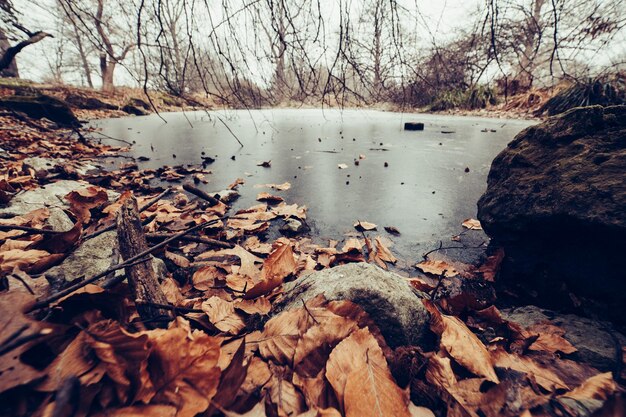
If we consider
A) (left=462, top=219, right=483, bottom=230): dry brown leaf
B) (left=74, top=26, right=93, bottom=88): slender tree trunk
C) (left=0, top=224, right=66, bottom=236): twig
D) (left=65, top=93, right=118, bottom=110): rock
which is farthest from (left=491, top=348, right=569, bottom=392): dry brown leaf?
(left=74, top=26, right=93, bottom=88): slender tree trunk

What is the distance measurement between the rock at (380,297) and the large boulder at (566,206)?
866mm

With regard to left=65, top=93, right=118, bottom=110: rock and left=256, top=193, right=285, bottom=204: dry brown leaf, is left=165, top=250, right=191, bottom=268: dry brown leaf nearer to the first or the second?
left=256, top=193, right=285, bottom=204: dry brown leaf

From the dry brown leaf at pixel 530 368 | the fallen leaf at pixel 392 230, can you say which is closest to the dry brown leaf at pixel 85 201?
the fallen leaf at pixel 392 230

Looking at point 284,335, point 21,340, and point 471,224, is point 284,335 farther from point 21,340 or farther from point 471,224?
point 471,224

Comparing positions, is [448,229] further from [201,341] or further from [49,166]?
[49,166]

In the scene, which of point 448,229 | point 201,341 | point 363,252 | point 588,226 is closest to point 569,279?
point 588,226

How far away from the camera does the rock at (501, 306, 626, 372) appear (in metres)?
0.92

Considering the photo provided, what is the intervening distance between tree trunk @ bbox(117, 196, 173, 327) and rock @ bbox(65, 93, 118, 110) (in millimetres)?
16810

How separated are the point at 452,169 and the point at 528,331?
294 centimetres

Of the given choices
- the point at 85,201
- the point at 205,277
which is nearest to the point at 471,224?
the point at 205,277

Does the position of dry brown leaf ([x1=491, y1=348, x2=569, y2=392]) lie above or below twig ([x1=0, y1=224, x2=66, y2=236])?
below

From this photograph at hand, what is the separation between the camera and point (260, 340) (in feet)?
2.80

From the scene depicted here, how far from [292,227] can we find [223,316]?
107 centimetres

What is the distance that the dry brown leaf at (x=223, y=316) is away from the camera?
3.05 ft
